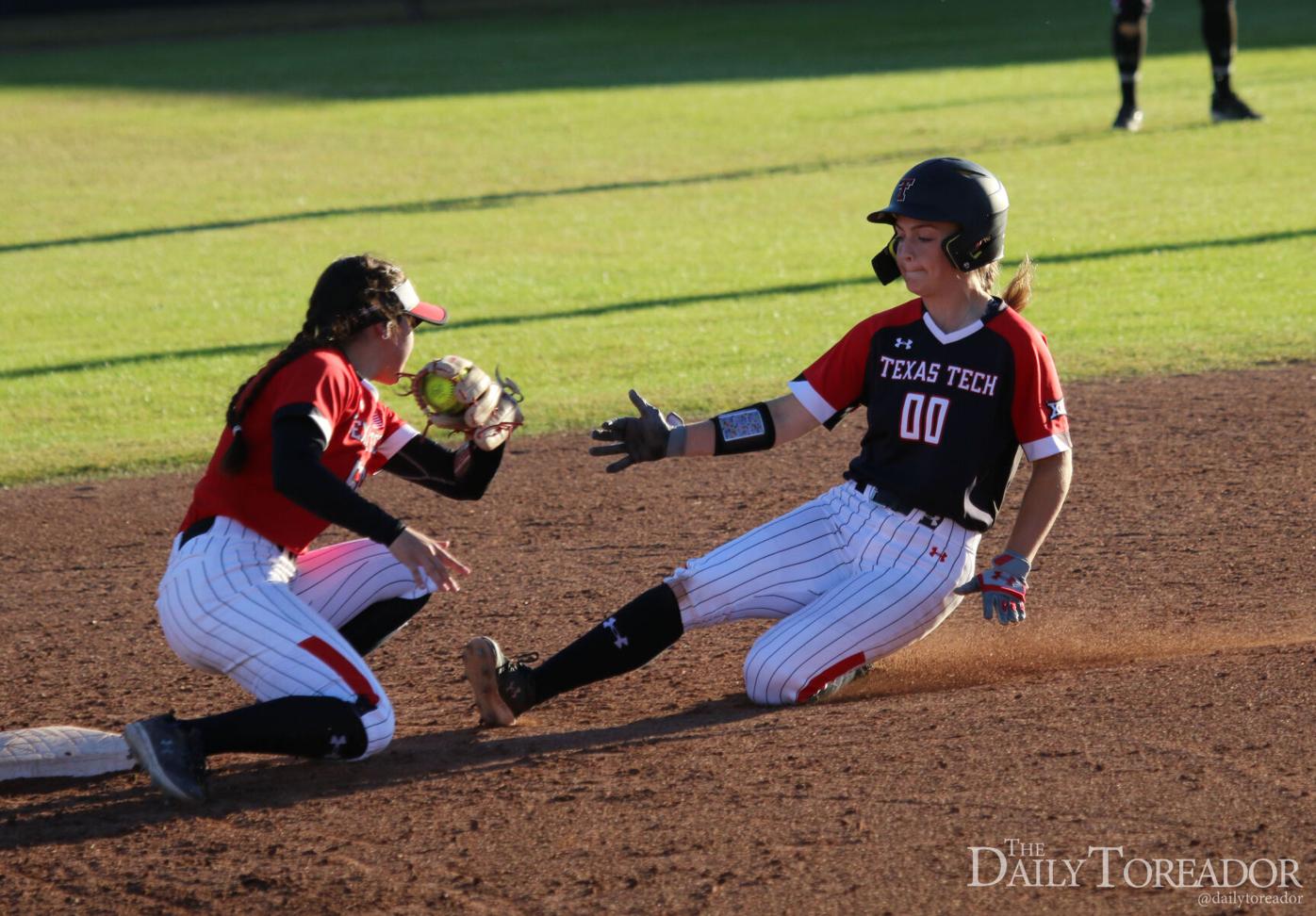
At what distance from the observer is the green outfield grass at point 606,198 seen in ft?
27.2

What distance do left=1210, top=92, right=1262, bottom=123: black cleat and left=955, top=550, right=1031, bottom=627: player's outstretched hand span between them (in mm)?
12750

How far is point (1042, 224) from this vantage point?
451 inches

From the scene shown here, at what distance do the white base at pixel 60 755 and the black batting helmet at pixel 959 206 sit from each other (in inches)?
84.2

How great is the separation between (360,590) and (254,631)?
1.42ft

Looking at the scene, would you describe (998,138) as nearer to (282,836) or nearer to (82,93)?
(82,93)

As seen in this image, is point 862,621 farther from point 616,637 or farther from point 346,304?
point 346,304

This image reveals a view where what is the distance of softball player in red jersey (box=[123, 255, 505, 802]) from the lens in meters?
3.54

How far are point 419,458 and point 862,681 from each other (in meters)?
1.30

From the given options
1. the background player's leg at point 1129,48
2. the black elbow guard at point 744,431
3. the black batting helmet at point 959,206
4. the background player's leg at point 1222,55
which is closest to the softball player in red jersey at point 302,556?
the black elbow guard at point 744,431

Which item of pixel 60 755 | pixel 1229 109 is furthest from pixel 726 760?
pixel 1229 109

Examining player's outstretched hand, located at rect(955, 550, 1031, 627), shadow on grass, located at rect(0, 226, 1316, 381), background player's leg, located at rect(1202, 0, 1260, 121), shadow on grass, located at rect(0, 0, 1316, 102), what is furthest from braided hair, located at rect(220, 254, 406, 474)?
shadow on grass, located at rect(0, 0, 1316, 102)

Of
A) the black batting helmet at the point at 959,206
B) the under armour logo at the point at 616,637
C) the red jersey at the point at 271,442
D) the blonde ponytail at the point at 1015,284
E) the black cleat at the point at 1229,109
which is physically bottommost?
the under armour logo at the point at 616,637

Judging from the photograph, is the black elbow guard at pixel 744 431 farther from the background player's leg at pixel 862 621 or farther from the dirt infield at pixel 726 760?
the dirt infield at pixel 726 760

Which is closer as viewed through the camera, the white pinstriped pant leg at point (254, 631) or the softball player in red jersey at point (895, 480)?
the white pinstriped pant leg at point (254, 631)
